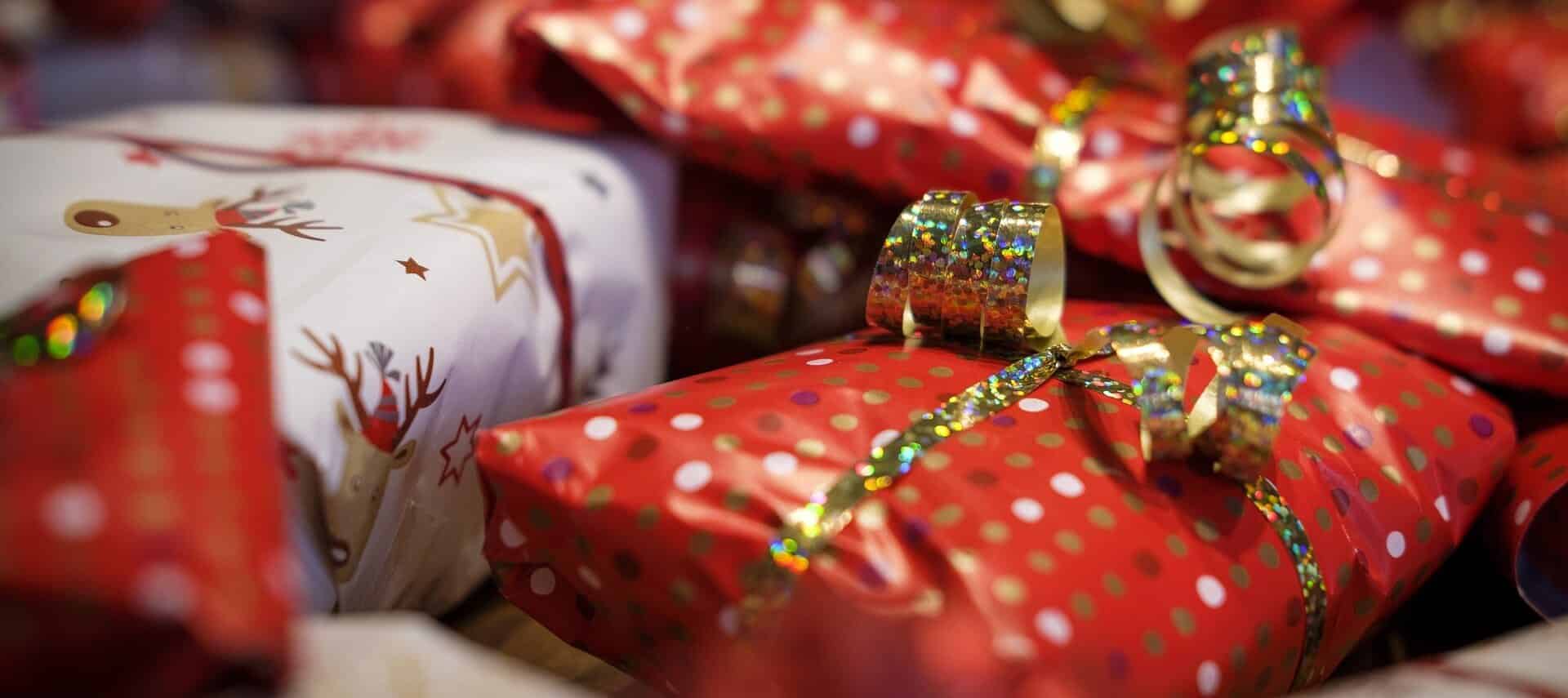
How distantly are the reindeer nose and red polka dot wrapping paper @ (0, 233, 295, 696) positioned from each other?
0.17 metres

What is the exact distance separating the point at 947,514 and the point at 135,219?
368mm

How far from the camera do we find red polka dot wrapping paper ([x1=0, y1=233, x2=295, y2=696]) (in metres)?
0.25

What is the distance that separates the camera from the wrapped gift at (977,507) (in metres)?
0.35

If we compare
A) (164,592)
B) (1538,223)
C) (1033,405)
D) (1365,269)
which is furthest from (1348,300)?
(164,592)

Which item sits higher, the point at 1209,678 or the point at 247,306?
the point at 247,306

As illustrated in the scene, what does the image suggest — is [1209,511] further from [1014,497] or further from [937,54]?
[937,54]

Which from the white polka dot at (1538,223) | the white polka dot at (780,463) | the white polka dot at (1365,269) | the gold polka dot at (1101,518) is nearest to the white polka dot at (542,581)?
the white polka dot at (780,463)

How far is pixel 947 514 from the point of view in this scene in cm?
37

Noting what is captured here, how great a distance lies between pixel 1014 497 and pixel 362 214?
12.4 inches

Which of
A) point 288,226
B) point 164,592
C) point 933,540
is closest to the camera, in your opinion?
point 164,592

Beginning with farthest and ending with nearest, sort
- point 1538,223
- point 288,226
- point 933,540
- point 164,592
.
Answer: point 1538,223
point 288,226
point 933,540
point 164,592

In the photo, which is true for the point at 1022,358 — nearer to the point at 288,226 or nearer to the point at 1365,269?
the point at 1365,269

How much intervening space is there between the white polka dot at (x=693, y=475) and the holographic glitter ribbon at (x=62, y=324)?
0.60 ft

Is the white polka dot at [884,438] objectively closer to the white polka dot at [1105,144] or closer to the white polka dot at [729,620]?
the white polka dot at [729,620]
